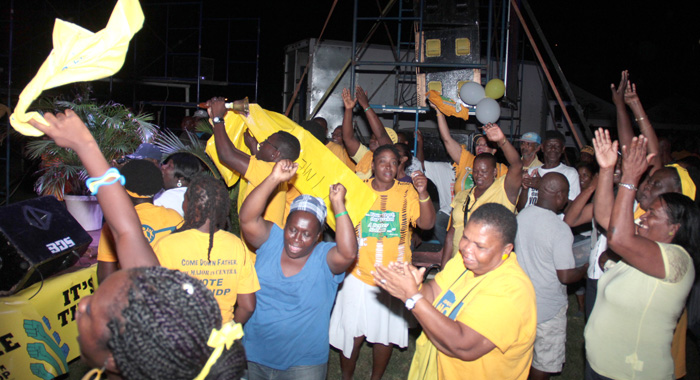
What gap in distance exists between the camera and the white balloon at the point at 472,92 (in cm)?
671

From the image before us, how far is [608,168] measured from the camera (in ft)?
9.77

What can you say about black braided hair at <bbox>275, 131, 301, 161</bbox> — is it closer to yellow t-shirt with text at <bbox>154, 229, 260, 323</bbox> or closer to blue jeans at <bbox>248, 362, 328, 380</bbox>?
yellow t-shirt with text at <bbox>154, 229, 260, 323</bbox>

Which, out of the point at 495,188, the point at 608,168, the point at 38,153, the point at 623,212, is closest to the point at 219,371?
the point at 623,212

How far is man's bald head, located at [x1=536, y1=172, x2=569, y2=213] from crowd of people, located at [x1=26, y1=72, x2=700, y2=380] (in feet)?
0.06

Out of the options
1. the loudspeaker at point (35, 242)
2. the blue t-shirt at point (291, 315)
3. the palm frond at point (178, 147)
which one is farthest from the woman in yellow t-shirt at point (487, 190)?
the loudspeaker at point (35, 242)

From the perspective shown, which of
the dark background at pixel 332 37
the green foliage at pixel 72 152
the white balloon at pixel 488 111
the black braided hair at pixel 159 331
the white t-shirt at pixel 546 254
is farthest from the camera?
the dark background at pixel 332 37

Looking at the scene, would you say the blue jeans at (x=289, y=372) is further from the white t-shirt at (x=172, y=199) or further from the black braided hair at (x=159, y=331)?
the white t-shirt at (x=172, y=199)

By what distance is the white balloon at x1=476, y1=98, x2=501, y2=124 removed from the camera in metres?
6.07

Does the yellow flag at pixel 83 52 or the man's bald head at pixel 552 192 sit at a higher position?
the yellow flag at pixel 83 52

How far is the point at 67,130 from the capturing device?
1.78 metres

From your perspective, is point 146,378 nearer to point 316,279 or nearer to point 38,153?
point 316,279

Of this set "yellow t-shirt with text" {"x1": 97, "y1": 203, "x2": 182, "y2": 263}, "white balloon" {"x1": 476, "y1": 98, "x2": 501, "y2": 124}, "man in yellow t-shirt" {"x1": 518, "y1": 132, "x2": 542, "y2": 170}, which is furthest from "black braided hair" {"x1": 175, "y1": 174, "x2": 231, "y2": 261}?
"man in yellow t-shirt" {"x1": 518, "y1": 132, "x2": 542, "y2": 170}

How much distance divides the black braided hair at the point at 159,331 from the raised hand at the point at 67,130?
2.25ft

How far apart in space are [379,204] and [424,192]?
1.39 feet
